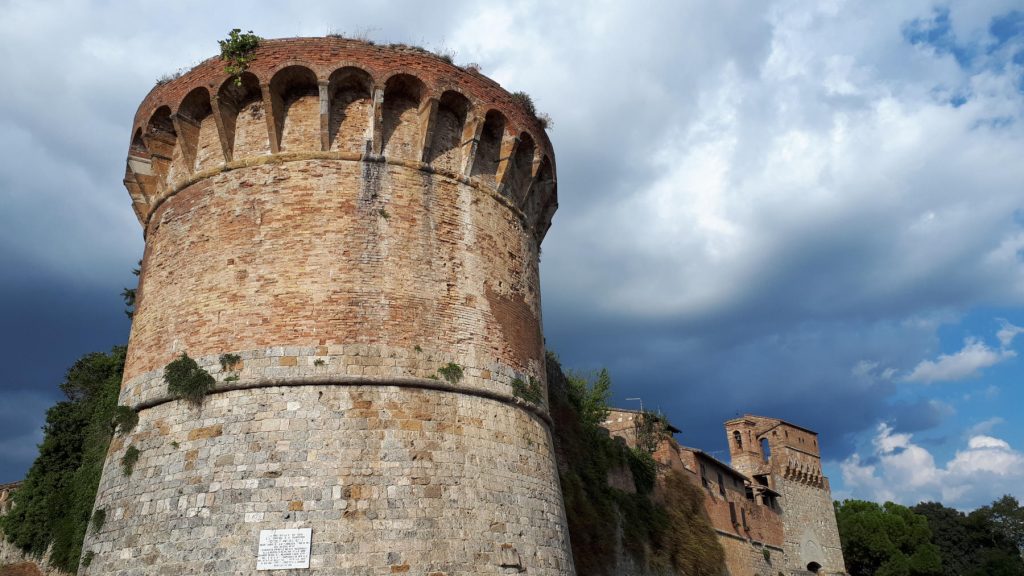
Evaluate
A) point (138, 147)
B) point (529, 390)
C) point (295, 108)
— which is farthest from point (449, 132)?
point (138, 147)

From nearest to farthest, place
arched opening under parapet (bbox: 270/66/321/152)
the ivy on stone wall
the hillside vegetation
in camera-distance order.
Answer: the ivy on stone wall → arched opening under parapet (bbox: 270/66/321/152) → the hillside vegetation

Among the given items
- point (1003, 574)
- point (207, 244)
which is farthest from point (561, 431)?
point (1003, 574)

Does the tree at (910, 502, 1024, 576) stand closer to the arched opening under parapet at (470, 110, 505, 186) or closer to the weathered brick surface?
the weathered brick surface

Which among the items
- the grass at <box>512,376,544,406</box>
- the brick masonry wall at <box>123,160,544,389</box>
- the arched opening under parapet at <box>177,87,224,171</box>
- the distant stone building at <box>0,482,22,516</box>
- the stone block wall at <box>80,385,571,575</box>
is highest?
the arched opening under parapet at <box>177,87,224,171</box>

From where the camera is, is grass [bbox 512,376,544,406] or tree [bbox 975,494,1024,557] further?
tree [bbox 975,494,1024,557]

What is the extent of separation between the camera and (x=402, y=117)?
11398 millimetres

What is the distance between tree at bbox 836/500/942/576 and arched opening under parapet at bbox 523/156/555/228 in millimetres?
41865

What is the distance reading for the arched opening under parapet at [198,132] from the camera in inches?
445

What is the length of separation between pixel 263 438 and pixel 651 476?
1315cm

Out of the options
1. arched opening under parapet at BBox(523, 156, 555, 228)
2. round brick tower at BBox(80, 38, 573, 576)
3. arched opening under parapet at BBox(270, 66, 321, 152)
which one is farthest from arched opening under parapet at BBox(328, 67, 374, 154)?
arched opening under parapet at BBox(523, 156, 555, 228)

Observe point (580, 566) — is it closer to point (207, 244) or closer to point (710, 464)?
point (207, 244)

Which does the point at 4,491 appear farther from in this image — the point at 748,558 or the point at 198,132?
the point at 748,558

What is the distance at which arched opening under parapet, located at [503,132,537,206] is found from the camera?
41.2 ft

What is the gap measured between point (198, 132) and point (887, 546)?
47.5 m
